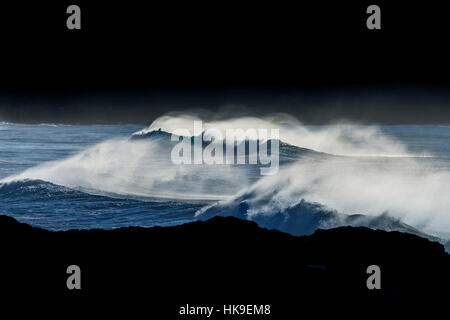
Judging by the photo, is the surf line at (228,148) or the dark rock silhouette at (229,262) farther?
the surf line at (228,148)

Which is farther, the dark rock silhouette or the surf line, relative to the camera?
the surf line

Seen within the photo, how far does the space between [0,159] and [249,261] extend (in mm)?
12179

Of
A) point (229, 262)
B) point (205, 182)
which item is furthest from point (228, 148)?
point (229, 262)

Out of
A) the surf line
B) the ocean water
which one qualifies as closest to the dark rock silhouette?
the ocean water

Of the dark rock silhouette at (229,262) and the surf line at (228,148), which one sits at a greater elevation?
the surf line at (228,148)

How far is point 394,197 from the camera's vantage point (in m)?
14.0

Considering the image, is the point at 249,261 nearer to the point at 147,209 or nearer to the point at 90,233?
the point at 90,233

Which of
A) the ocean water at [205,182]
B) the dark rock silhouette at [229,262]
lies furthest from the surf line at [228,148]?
the dark rock silhouette at [229,262]

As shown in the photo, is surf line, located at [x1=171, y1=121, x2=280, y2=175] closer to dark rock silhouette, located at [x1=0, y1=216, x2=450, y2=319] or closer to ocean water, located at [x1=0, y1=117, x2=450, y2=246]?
ocean water, located at [x1=0, y1=117, x2=450, y2=246]

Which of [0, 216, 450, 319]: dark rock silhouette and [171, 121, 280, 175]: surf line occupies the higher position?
[171, 121, 280, 175]: surf line

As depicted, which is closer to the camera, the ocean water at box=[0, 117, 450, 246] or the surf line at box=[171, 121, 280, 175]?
the ocean water at box=[0, 117, 450, 246]

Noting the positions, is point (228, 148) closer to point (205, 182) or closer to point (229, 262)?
point (205, 182)

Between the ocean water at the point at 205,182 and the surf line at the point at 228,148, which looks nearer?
the ocean water at the point at 205,182

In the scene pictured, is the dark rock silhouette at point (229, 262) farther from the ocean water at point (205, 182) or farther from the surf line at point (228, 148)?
the surf line at point (228, 148)
